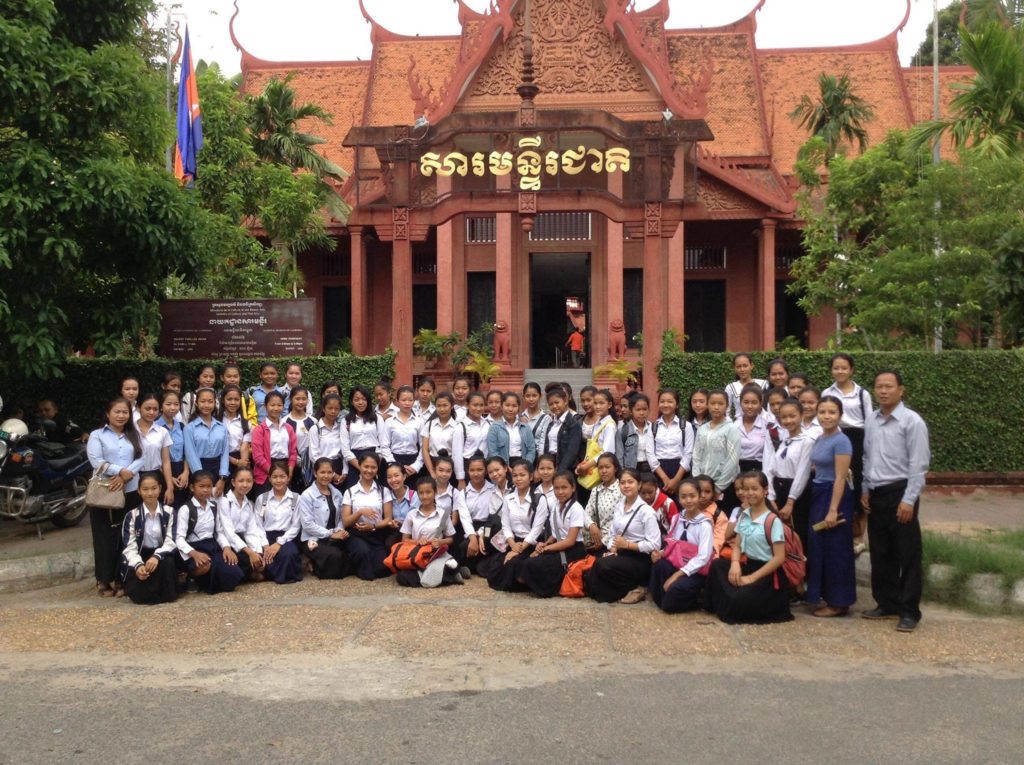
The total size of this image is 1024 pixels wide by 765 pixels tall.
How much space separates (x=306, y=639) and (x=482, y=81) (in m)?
14.8

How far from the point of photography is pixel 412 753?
425 centimetres

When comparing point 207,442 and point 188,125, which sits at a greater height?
point 188,125

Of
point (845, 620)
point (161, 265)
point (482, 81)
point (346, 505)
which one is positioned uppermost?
point (482, 81)

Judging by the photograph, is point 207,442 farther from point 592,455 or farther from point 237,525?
point 592,455

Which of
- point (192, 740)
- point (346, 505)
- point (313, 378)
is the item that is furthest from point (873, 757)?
point (313, 378)

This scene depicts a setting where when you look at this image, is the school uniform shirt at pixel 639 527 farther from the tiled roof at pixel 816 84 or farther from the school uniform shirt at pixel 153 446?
the tiled roof at pixel 816 84

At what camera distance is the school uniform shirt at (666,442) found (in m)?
8.28

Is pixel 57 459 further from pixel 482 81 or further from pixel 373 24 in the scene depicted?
pixel 373 24

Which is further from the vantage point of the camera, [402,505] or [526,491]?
[402,505]

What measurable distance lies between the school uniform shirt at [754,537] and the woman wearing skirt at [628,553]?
29.2 inches

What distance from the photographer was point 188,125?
1445 cm

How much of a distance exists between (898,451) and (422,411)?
14.3 feet

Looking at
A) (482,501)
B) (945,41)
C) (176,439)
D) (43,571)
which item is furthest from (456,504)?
(945,41)

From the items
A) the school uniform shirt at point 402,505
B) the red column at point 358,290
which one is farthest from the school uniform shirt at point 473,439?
the red column at point 358,290
